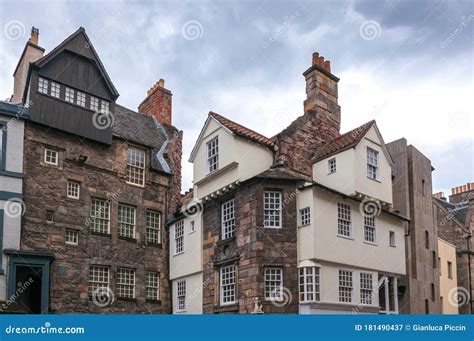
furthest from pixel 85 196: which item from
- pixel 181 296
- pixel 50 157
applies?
pixel 181 296

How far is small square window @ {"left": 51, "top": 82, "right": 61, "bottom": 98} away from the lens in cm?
2350

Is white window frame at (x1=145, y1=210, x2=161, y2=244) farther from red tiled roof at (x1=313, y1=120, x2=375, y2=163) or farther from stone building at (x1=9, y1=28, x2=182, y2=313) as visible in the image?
red tiled roof at (x1=313, y1=120, x2=375, y2=163)

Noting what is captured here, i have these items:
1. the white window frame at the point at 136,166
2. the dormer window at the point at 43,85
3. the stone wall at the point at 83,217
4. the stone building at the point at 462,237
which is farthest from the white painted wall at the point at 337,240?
the stone building at the point at 462,237

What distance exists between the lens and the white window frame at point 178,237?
1011 inches

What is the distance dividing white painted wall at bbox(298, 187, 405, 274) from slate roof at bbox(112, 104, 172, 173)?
933 centimetres

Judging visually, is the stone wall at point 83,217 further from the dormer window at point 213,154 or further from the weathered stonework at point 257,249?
the weathered stonework at point 257,249

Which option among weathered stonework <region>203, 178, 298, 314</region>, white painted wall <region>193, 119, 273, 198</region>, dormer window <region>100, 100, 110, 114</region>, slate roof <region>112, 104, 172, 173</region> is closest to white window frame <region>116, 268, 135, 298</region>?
weathered stonework <region>203, 178, 298, 314</region>

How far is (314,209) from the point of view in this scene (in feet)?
66.3

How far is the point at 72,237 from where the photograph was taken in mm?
23078

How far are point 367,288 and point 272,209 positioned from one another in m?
4.90

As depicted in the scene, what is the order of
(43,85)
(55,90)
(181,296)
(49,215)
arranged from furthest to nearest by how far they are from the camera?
(181,296) → (55,90) → (43,85) → (49,215)

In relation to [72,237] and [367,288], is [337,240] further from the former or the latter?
[72,237]

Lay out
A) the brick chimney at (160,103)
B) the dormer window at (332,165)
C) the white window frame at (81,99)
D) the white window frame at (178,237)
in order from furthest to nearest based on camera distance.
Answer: the brick chimney at (160,103), the white window frame at (178,237), the white window frame at (81,99), the dormer window at (332,165)

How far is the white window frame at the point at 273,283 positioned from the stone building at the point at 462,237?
703 inches
